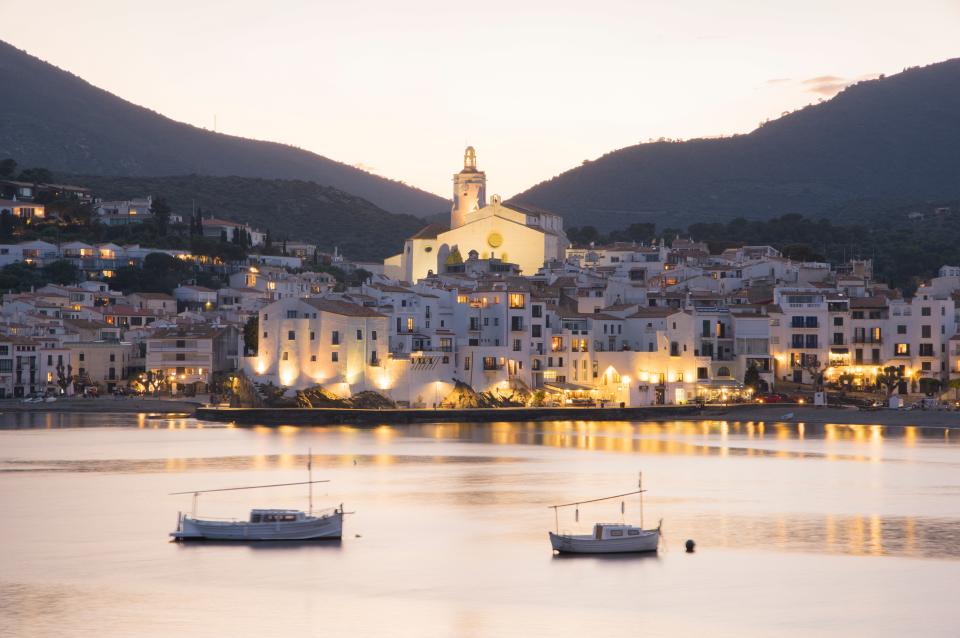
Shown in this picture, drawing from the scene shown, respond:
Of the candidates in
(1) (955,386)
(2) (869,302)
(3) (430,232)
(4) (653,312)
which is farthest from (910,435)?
(3) (430,232)

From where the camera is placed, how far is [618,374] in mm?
67250

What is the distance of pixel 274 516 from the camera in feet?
104

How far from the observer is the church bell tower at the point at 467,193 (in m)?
109

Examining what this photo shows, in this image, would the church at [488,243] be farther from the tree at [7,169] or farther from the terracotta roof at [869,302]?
the tree at [7,169]

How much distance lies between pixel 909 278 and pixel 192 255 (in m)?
48.3

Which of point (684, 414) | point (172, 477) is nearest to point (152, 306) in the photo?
point (684, 414)

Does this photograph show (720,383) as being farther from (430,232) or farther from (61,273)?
(61,273)

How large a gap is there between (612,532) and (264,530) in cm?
725

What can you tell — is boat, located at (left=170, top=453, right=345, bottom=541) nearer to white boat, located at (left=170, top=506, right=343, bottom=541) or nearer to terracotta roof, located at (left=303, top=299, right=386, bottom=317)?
white boat, located at (left=170, top=506, right=343, bottom=541)

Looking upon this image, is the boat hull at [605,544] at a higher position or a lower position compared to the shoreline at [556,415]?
lower

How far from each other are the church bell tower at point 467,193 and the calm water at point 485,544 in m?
54.4

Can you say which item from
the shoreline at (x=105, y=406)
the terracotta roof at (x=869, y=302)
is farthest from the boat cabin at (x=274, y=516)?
the terracotta roof at (x=869, y=302)

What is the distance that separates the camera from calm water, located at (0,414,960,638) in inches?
977

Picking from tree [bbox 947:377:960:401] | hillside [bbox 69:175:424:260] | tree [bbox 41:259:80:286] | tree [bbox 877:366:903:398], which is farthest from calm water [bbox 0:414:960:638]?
hillside [bbox 69:175:424:260]
